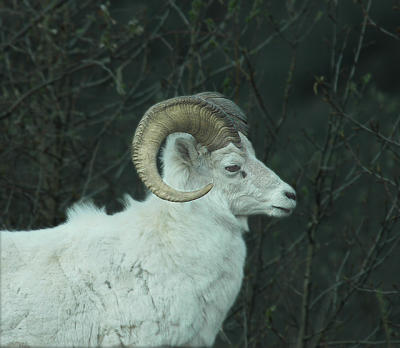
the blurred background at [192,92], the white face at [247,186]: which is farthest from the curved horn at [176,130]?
the blurred background at [192,92]

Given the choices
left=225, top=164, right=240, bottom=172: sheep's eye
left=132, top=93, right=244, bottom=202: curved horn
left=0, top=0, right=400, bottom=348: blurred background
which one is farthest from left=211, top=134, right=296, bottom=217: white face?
left=0, top=0, right=400, bottom=348: blurred background

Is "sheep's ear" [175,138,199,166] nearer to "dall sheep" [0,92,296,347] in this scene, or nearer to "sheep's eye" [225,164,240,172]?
"dall sheep" [0,92,296,347]

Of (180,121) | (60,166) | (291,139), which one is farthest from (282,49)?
(180,121)

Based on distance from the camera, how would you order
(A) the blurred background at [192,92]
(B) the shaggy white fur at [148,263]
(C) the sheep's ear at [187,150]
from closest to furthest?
1. (B) the shaggy white fur at [148,263]
2. (C) the sheep's ear at [187,150]
3. (A) the blurred background at [192,92]

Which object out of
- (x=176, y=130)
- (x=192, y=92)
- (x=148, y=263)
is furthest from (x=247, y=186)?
(x=192, y=92)

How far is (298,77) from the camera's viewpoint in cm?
1412

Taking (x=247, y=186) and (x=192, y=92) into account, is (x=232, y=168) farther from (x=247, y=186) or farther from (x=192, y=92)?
(x=192, y=92)

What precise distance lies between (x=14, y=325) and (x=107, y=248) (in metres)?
0.92

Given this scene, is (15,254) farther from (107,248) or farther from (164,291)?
(164,291)

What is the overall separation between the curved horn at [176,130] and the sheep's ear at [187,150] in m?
0.08

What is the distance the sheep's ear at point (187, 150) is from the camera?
6.12m

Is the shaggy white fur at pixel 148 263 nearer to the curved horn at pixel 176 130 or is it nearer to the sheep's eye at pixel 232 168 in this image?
the sheep's eye at pixel 232 168

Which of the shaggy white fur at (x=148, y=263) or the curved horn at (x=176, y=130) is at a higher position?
→ the curved horn at (x=176, y=130)

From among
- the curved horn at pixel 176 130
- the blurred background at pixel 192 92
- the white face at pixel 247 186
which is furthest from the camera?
the blurred background at pixel 192 92
